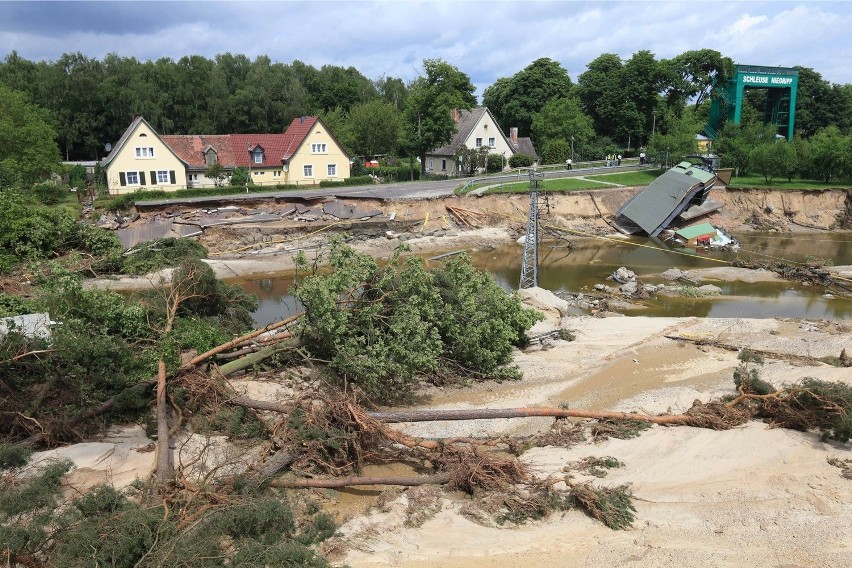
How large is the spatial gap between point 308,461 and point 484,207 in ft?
107

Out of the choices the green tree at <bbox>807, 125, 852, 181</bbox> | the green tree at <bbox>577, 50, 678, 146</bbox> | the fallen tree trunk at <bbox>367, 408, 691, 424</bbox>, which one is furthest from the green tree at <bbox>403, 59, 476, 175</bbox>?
the fallen tree trunk at <bbox>367, 408, 691, 424</bbox>

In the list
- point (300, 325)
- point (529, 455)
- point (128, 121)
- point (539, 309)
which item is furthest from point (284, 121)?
point (529, 455)

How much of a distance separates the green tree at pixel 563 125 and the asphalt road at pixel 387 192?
7.37 meters

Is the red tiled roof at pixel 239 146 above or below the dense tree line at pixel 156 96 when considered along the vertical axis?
below

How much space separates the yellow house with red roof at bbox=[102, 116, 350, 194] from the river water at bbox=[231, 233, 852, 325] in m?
18.6

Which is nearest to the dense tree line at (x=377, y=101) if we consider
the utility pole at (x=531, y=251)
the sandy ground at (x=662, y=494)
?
the utility pole at (x=531, y=251)

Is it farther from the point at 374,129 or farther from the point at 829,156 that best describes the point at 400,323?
the point at 829,156

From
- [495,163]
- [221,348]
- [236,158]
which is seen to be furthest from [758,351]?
[236,158]

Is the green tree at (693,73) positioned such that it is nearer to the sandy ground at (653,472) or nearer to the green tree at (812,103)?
the green tree at (812,103)

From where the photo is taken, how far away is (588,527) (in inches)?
427

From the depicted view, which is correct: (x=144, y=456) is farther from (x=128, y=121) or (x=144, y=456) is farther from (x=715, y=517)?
(x=128, y=121)

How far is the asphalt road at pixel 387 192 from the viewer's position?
39.3 metres

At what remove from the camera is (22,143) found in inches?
1617

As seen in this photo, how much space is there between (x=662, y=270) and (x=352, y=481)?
26321mm
